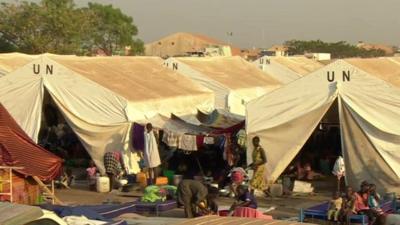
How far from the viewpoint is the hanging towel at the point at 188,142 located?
15730 millimetres

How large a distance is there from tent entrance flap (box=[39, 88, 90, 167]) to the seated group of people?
26.8 ft

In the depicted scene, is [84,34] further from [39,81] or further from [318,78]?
[318,78]

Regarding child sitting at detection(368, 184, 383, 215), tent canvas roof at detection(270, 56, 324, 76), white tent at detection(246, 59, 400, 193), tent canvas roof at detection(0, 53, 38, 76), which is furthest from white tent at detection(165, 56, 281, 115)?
child sitting at detection(368, 184, 383, 215)

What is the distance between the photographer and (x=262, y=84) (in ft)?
88.0

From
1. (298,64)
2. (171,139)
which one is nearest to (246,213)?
(171,139)

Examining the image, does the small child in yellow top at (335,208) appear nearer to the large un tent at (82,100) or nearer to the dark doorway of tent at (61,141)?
the large un tent at (82,100)

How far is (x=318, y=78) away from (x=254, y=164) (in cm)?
213

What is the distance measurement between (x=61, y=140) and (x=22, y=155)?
18.9 feet

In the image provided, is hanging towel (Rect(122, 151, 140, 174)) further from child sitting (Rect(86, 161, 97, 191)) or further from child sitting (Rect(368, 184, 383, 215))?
child sitting (Rect(368, 184, 383, 215))

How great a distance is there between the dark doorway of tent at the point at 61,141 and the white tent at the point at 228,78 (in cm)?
648

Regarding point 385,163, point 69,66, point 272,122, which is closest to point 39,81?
point 69,66

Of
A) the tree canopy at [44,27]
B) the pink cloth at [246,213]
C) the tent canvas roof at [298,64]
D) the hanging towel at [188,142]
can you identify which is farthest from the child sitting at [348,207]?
the tree canopy at [44,27]

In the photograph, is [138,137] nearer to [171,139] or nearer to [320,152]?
[171,139]

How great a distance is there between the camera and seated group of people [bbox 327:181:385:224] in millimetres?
10781
